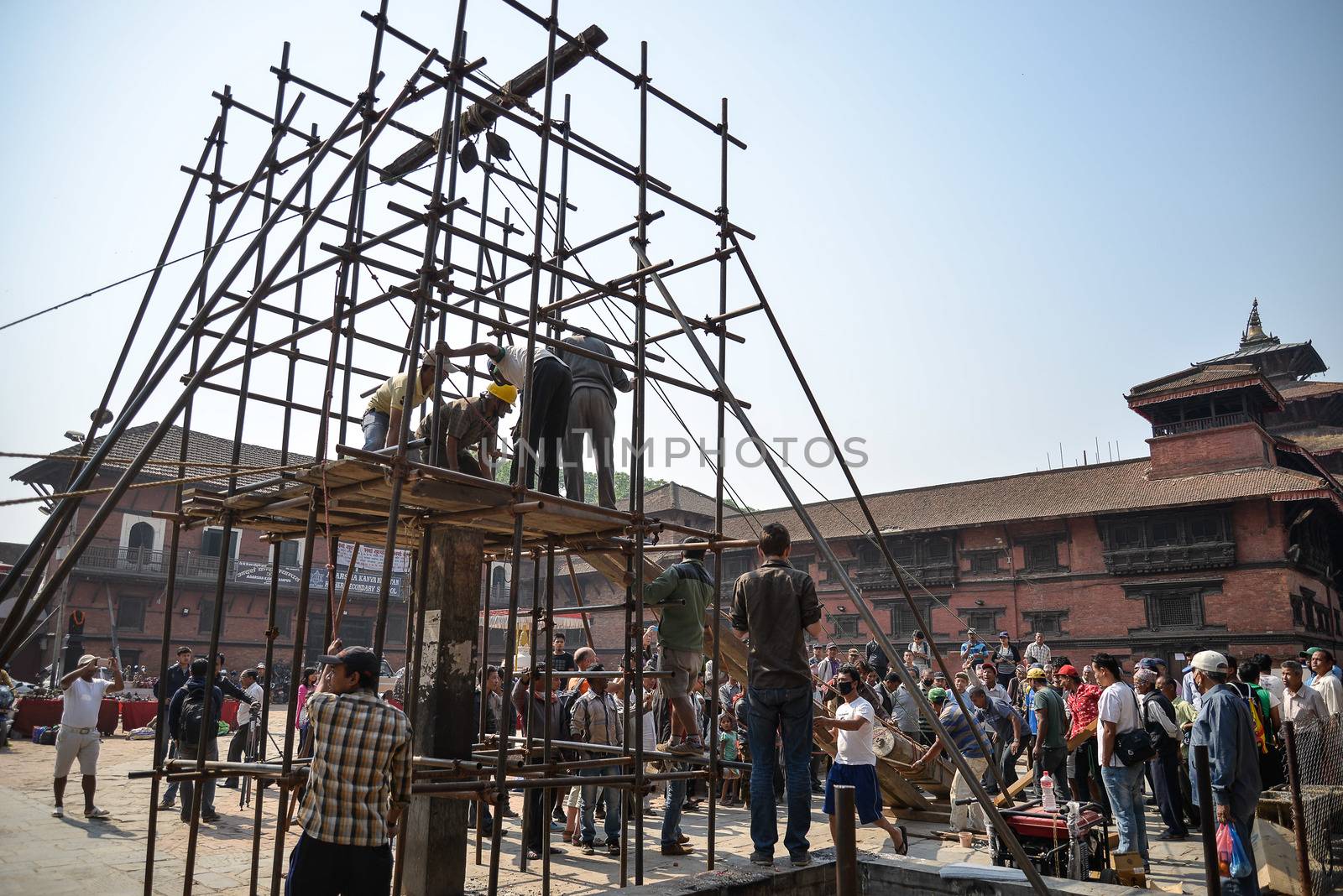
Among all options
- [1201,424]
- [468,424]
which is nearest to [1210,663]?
[468,424]

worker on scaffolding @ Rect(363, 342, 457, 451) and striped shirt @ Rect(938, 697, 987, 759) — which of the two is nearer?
worker on scaffolding @ Rect(363, 342, 457, 451)

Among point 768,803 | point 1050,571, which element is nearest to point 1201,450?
point 1050,571

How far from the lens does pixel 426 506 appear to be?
6.18m

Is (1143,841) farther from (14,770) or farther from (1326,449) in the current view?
(1326,449)

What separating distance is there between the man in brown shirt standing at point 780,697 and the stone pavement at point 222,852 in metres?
0.29

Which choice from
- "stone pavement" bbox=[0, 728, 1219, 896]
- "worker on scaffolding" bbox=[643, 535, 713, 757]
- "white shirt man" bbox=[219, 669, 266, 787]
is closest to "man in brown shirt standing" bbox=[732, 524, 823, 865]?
"stone pavement" bbox=[0, 728, 1219, 896]

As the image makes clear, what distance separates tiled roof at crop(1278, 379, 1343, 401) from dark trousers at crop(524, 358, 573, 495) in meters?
50.9

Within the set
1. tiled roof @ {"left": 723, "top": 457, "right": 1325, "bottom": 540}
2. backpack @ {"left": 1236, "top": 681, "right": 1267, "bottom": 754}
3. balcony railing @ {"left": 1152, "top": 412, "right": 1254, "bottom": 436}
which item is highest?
balcony railing @ {"left": 1152, "top": 412, "right": 1254, "bottom": 436}

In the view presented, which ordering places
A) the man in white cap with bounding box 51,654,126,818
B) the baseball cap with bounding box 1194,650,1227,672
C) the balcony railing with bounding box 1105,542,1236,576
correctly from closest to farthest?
the baseball cap with bounding box 1194,650,1227,672 → the man in white cap with bounding box 51,654,126,818 → the balcony railing with bounding box 1105,542,1236,576

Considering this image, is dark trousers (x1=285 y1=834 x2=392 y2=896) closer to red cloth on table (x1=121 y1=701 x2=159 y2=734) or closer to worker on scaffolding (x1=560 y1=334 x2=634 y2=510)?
worker on scaffolding (x1=560 y1=334 x2=634 y2=510)

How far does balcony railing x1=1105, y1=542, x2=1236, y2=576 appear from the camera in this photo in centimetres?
2889

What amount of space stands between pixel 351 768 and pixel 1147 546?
32.2 m

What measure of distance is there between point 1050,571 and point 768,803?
29.8m

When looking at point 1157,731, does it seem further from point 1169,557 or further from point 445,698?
point 1169,557
